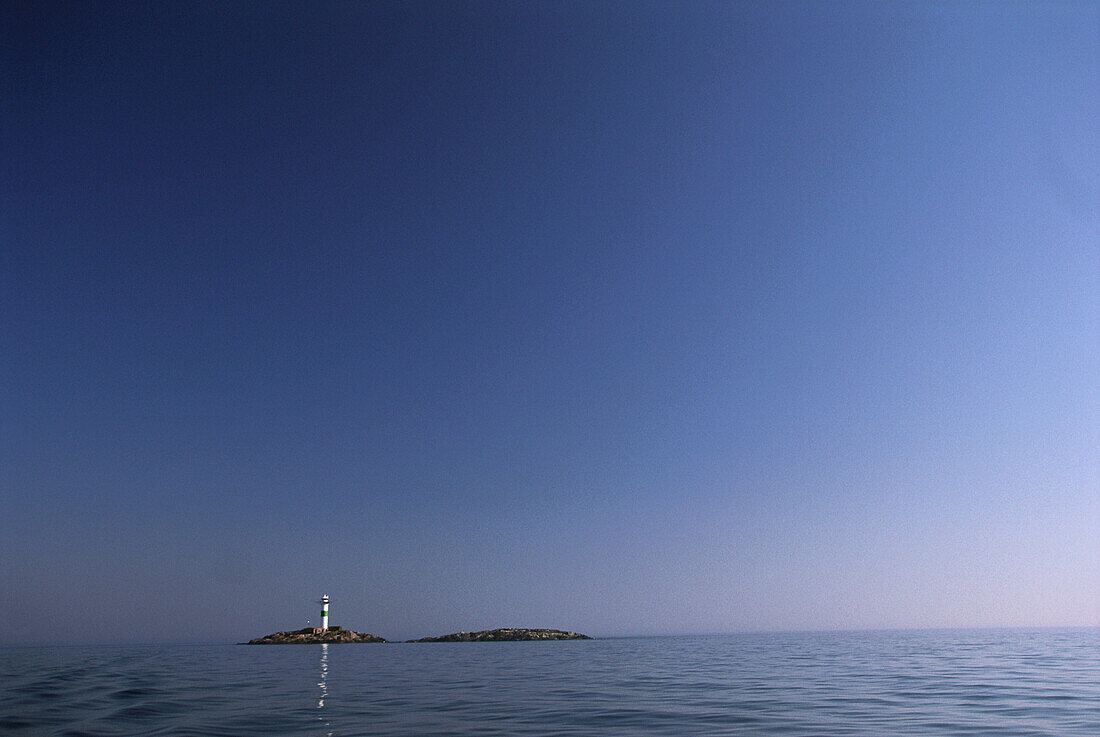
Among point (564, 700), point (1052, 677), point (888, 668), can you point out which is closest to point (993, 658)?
point (888, 668)

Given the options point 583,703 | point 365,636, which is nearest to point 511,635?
point 365,636

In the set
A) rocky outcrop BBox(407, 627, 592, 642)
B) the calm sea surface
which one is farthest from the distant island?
the calm sea surface

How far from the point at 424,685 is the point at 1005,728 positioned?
25728mm

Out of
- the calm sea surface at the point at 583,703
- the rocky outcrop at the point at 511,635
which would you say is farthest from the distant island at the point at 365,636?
the calm sea surface at the point at 583,703

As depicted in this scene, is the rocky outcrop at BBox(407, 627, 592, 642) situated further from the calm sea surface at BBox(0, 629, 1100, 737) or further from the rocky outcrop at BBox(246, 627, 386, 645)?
the calm sea surface at BBox(0, 629, 1100, 737)

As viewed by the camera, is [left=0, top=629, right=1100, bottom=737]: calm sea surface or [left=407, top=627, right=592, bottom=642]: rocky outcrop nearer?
[left=0, top=629, right=1100, bottom=737]: calm sea surface

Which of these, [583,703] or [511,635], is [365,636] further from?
[583,703]

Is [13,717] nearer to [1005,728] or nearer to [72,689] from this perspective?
[72,689]

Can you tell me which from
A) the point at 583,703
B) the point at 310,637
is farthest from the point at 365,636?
the point at 583,703

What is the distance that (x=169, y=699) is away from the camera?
2800 cm

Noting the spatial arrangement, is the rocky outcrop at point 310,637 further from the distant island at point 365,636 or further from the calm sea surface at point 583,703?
the calm sea surface at point 583,703

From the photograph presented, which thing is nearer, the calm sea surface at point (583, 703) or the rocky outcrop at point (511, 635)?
the calm sea surface at point (583, 703)

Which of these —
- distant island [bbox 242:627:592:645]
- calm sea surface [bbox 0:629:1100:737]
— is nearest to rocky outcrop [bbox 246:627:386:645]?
distant island [bbox 242:627:592:645]

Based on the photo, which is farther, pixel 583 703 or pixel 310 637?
pixel 310 637
